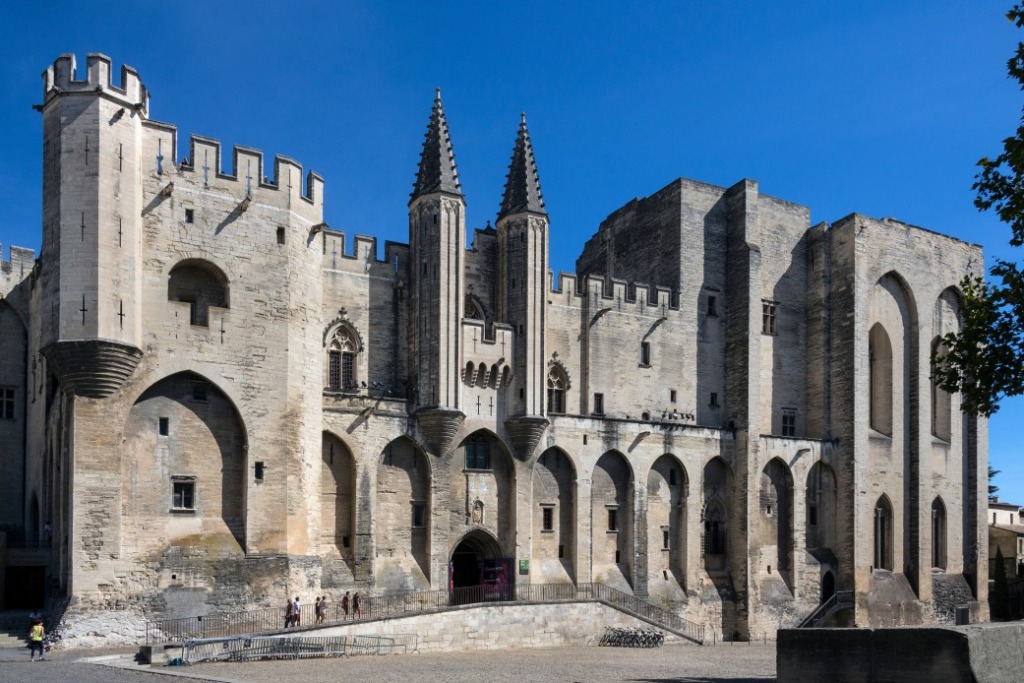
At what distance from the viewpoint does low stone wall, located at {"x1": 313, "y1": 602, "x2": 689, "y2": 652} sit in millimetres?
29734

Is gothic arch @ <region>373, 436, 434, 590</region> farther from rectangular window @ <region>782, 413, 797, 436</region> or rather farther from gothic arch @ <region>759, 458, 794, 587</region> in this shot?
rectangular window @ <region>782, 413, 797, 436</region>

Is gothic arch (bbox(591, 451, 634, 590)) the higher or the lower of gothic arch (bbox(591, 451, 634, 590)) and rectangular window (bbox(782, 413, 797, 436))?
the lower

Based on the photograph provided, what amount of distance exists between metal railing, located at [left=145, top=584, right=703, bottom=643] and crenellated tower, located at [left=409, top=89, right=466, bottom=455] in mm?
4934

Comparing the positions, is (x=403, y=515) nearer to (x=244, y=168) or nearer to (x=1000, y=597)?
(x=244, y=168)

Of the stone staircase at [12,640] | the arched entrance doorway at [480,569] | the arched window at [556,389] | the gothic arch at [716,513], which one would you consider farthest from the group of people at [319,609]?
the gothic arch at [716,513]

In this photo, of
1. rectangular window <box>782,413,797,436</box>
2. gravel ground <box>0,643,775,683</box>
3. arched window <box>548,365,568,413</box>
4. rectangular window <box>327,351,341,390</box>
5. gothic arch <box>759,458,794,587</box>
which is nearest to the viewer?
gravel ground <box>0,643,775,683</box>

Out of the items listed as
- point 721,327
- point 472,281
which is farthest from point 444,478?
point 721,327

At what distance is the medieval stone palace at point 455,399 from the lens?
2827 cm

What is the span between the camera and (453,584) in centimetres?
3656

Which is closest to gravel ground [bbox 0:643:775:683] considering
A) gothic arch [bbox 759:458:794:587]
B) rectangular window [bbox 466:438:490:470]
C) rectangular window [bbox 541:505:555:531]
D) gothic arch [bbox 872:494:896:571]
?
rectangular window [bbox 541:505:555:531]

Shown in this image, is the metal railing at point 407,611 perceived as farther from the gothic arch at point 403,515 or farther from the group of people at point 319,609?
the gothic arch at point 403,515

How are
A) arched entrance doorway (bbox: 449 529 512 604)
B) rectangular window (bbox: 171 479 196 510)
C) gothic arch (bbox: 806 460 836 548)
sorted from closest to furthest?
rectangular window (bbox: 171 479 196 510)
arched entrance doorway (bbox: 449 529 512 604)
gothic arch (bbox: 806 460 836 548)

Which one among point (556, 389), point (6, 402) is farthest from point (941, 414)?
point (6, 402)

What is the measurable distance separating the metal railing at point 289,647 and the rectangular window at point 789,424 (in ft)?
71.0
